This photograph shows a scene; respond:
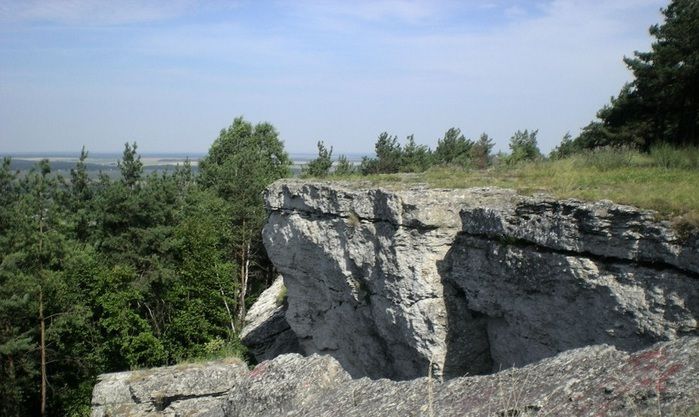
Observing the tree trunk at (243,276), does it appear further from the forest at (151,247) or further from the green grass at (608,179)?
the green grass at (608,179)

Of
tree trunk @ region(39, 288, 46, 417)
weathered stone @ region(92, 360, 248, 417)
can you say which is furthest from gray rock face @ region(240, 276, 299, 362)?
tree trunk @ region(39, 288, 46, 417)

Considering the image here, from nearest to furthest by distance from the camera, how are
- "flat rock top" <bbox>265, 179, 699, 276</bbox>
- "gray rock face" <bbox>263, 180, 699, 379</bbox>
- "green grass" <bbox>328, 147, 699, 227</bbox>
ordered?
"flat rock top" <bbox>265, 179, 699, 276</bbox> < "gray rock face" <bbox>263, 180, 699, 379</bbox> < "green grass" <bbox>328, 147, 699, 227</bbox>

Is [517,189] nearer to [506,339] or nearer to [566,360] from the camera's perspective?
[506,339]

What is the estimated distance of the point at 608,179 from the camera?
38.7 ft

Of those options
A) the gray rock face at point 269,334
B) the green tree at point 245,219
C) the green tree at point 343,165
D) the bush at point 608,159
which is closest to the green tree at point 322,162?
the green tree at point 343,165

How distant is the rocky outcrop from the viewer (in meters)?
5.15

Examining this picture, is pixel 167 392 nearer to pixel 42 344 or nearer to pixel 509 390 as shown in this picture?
pixel 42 344

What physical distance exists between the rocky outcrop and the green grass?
3.78 meters

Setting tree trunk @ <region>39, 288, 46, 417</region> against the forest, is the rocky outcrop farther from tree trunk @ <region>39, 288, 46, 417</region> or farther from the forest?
tree trunk @ <region>39, 288, 46, 417</region>

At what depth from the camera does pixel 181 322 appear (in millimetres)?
22594

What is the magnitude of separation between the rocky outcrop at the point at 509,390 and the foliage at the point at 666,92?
10.3 meters

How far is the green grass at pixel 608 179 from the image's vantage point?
366 inches

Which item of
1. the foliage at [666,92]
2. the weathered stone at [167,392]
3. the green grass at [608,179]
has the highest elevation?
the foliage at [666,92]

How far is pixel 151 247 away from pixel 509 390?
65.1 ft
